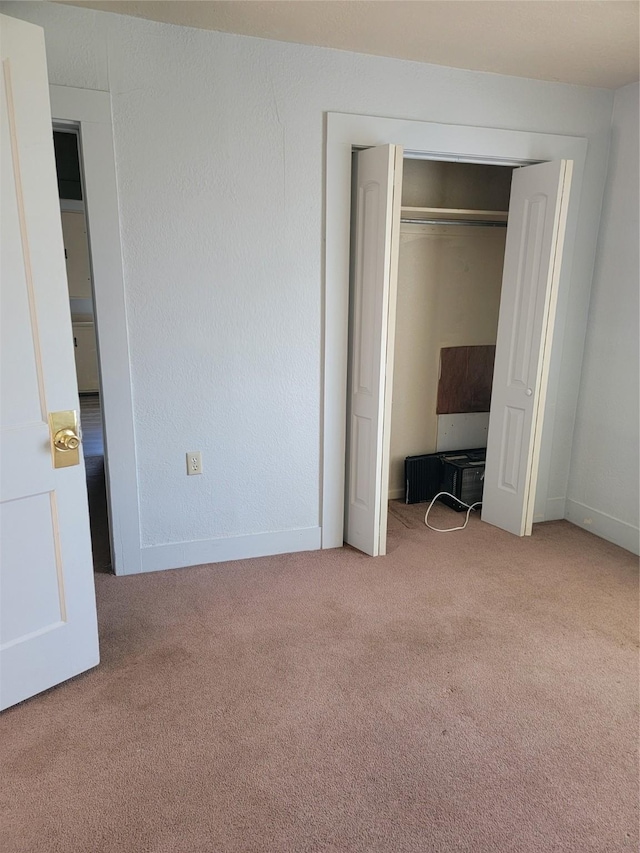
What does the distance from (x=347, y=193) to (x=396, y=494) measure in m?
2.05

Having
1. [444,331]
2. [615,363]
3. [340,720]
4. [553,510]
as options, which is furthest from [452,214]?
[340,720]

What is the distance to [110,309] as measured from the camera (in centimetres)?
264

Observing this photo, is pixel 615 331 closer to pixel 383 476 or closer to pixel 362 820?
pixel 383 476

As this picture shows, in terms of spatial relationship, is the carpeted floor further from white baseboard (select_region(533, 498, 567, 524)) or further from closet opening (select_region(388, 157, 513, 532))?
closet opening (select_region(388, 157, 513, 532))

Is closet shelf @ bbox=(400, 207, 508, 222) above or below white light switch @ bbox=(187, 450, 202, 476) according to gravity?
above

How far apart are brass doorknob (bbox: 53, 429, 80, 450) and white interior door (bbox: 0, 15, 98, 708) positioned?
0.02 m

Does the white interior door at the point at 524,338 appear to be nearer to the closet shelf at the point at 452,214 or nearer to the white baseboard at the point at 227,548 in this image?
the closet shelf at the point at 452,214

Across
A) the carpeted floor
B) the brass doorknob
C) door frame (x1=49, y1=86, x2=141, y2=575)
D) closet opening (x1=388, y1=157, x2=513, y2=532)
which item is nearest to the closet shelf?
closet opening (x1=388, y1=157, x2=513, y2=532)

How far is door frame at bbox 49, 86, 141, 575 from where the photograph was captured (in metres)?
2.44

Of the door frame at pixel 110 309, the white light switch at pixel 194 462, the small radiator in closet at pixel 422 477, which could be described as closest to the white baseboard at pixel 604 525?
the small radiator in closet at pixel 422 477

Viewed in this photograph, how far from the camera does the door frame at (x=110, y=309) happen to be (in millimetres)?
2441

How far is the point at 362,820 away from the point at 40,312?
1805mm

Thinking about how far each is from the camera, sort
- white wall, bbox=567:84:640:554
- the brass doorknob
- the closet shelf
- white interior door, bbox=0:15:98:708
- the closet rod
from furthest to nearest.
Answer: the closet rod → the closet shelf → white wall, bbox=567:84:640:554 → the brass doorknob → white interior door, bbox=0:15:98:708

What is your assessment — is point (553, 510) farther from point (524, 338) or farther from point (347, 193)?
point (347, 193)
